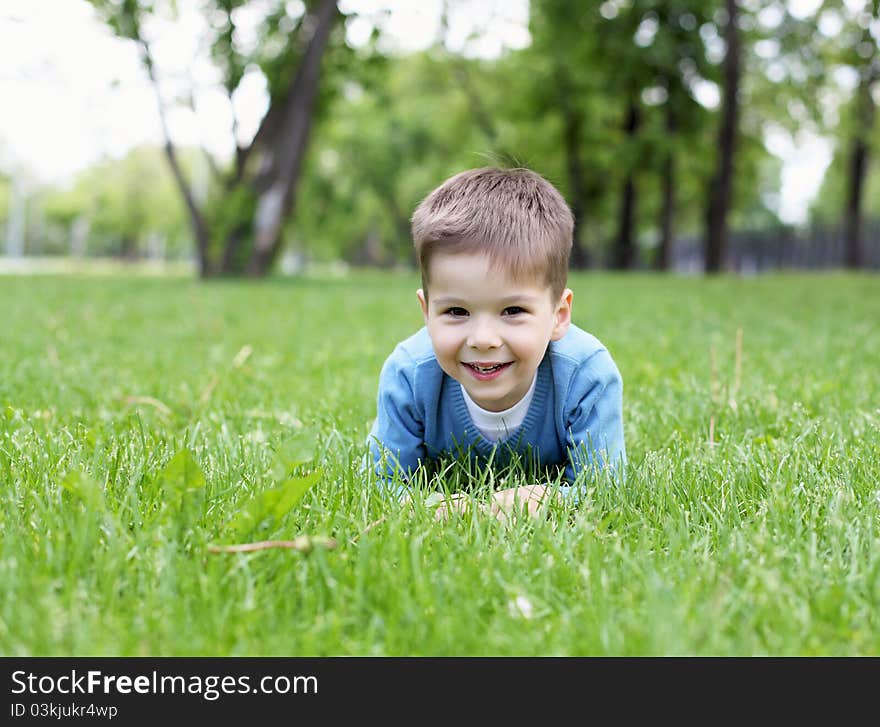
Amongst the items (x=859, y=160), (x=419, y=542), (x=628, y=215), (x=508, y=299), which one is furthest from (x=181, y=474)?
(x=859, y=160)

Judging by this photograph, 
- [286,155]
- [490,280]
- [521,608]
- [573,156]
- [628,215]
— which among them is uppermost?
[573,156]

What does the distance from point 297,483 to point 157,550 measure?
0.33m

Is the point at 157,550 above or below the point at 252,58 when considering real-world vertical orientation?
below

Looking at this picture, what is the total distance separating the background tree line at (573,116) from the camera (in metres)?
18.5

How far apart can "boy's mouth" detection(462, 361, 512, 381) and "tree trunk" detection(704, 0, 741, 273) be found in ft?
61.1

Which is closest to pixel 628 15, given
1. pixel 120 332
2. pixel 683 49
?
pixel 683 49

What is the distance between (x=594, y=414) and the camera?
2.77m

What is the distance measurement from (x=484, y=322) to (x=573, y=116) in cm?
2624

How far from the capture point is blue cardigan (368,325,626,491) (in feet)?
9.06

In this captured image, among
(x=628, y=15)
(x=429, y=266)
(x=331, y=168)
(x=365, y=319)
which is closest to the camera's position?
(x=429, y=266)

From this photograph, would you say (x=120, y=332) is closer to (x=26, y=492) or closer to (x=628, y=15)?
(x=26, y=492)

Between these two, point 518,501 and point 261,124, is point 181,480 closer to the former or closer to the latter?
point 518,501

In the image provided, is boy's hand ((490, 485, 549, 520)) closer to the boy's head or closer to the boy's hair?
the boy's head
